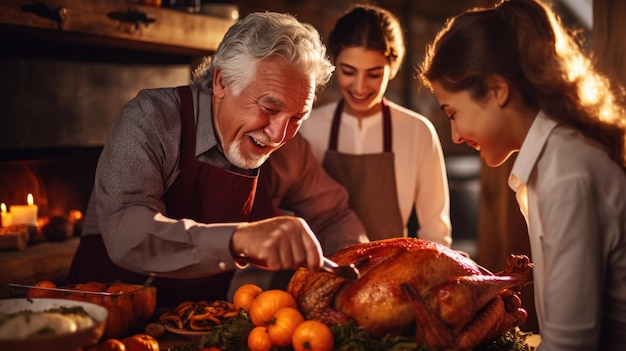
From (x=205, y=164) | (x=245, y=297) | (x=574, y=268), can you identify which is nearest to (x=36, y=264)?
(x=205, y=164)

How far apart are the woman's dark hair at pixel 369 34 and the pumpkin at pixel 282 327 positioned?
1682 mm

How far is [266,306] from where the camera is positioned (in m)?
1.86

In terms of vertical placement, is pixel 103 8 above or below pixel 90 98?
above

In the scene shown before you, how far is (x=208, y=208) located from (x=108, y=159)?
44 centimetres

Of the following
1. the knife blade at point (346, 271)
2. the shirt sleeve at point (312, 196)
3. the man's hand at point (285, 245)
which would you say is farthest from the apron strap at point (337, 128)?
the man's hand at point (285, 245)

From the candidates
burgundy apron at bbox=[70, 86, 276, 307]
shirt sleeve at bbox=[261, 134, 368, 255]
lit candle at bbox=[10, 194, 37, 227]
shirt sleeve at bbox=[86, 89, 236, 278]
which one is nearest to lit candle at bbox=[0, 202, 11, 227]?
lit candle at bbox=[10, 194, 37, 227]

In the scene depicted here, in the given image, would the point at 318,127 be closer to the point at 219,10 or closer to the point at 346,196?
the point at 346,196

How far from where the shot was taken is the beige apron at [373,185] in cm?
339

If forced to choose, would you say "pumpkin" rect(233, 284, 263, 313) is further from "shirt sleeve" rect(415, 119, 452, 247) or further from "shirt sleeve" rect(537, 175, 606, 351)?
"shirt sleeve" rect(415, 119, 452, 247)

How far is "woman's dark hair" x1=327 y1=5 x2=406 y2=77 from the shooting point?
3.17 m

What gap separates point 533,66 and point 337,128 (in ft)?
5.82

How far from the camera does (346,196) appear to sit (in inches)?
121

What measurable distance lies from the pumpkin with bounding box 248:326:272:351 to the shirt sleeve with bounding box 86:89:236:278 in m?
0.20

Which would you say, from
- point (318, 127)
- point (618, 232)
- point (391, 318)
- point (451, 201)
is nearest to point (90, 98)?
point (318, 127)
